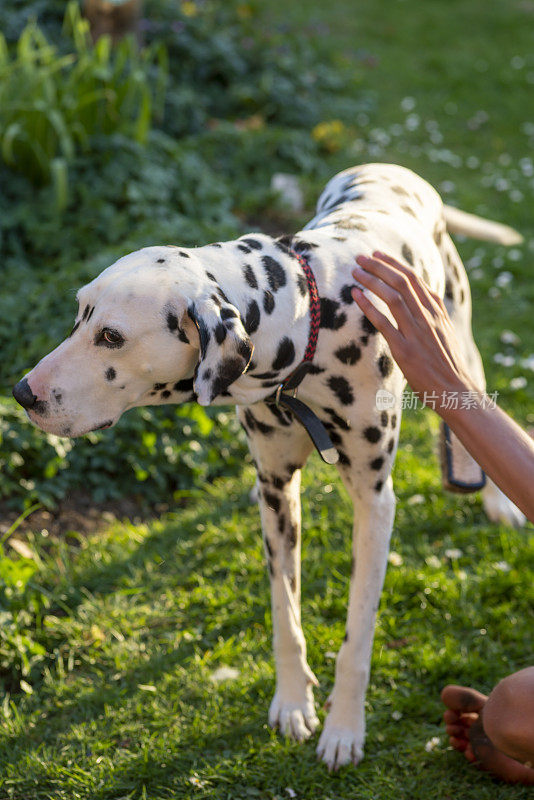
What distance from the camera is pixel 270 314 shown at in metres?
2.11

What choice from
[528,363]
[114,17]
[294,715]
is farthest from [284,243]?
[114,17]

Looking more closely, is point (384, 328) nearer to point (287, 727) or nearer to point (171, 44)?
point (287, 727)

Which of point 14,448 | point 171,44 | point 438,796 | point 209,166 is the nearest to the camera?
point 438,796

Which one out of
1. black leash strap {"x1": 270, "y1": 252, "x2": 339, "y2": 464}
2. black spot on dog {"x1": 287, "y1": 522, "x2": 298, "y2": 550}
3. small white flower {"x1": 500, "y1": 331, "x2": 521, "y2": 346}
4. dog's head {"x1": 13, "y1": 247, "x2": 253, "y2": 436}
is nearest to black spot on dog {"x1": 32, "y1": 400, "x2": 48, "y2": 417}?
dog's head {"x1": 13, "y1": 247, "x2": 253, "y2": 436}

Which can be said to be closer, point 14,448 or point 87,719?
point 87,719

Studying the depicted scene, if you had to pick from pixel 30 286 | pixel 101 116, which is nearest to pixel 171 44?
pixel 101 116

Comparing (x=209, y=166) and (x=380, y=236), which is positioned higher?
(x=380, y=236)

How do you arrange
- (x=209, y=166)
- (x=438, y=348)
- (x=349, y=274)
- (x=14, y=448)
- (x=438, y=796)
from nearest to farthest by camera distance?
(x=438, y=348) < (x=349, y=274) < (x=438, y=796) < (x=14, y=448) < (x=209, y=166)

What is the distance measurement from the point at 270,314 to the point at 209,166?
Result: 481cm

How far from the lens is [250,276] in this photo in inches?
82.9

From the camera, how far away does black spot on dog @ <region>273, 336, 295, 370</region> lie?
2.13 m

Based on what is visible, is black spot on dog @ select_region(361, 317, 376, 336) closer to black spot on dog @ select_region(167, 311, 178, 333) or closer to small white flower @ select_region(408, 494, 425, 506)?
black spot on dog @ select_region(167, 311, 178, 333)

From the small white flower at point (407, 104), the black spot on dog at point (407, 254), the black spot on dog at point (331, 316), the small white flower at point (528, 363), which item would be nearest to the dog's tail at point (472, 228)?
the black spot on dog at point (407, 254)

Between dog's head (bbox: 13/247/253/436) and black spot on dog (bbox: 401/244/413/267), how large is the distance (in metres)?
0.85
